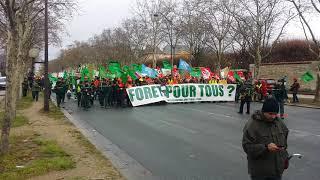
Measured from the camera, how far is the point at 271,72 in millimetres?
44562

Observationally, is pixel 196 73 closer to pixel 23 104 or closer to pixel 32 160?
pixel 23 104

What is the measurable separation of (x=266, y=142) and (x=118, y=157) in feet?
16.8

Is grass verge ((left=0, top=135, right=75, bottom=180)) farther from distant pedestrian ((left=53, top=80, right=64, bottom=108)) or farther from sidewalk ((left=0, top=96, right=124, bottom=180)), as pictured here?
distant pedestrian ((left=53, top=80, right=64, bottom=108))

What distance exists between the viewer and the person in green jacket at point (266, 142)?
502cm

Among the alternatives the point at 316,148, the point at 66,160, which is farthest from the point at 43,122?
the point at 316,148

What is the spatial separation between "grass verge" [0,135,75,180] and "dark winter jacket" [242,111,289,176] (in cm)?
403

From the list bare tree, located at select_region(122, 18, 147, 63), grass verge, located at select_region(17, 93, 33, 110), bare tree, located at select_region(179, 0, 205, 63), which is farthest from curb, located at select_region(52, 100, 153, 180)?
bare tree, located at select_region(122, 18, 147, 63)

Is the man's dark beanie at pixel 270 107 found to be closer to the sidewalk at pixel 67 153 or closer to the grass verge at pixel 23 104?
the sidewalk at pixel 67 153

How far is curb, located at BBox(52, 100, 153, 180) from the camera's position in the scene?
8.00 metres

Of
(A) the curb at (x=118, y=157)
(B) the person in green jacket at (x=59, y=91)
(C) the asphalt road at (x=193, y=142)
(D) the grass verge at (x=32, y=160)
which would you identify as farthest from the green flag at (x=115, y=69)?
(D) the grass verge at (x=32, y=160)

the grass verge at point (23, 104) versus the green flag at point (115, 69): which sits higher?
the green flag at point (115, 69)

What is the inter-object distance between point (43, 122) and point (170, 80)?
12.6m

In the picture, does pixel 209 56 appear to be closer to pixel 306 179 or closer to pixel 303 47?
pixel 303 47

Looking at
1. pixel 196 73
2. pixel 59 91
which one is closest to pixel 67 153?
pixel 59 91
